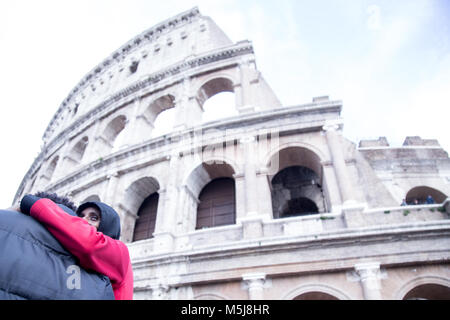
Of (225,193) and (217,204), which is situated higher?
(225,193)

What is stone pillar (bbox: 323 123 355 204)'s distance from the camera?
7.59 meters

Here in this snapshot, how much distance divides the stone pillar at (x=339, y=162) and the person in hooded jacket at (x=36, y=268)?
707 cm

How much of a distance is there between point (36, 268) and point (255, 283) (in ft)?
20.0

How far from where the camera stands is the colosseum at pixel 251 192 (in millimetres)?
6594

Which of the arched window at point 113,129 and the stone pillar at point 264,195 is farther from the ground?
the arched window at point 113,129

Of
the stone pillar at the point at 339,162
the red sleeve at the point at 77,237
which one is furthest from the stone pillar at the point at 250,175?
the red sleeve at the point at 77,237

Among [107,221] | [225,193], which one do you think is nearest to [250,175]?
[225,193]

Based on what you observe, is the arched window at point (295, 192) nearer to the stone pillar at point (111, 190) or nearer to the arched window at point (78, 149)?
the stone pillar at point (111, 190)

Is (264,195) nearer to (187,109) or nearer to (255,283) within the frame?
(255,283)

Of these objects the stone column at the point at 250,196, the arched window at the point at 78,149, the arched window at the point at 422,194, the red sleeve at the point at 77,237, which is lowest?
the red sleeve at the point at 77,237

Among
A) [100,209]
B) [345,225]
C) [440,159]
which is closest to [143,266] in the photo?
[345,225]

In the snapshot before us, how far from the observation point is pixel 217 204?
32.2 ft
